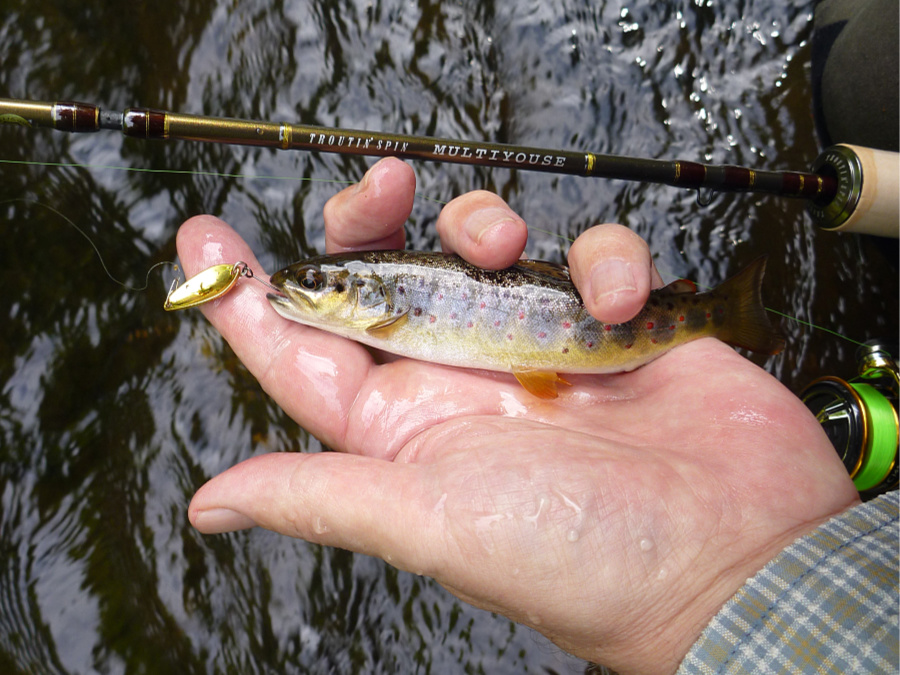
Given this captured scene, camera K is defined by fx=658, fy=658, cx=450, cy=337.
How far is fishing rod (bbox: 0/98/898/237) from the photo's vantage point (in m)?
2.59

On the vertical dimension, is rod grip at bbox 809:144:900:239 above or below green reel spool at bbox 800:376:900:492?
above

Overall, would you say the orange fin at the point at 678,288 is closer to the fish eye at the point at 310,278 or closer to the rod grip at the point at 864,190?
the rod grip at the point at 864,190

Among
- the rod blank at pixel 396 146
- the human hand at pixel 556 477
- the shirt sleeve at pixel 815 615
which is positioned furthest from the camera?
the rod blank at pixel 396 146

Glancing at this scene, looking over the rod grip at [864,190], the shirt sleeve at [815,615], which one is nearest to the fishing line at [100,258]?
the shirt sleeve at [815,615]

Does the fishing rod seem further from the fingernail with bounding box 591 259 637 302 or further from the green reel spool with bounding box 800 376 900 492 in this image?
the green reel spool with bounding box 800 376 900 492

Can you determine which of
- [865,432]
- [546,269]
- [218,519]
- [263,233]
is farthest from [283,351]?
[865,432]

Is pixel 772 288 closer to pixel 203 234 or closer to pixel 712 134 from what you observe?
pixel 712 134

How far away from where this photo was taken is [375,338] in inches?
112

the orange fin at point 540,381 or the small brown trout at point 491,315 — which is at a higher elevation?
the small brown trout at point 491,315

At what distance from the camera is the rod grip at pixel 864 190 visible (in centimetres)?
320

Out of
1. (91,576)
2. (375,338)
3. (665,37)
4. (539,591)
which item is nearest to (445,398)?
(375,338)

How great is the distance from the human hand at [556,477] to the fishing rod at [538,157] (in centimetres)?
24

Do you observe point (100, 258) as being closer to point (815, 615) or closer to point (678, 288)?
point (678, 288)

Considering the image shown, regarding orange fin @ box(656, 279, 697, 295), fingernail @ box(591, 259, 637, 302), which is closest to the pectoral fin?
fingernail @ box(591, 259, 637, 302)
